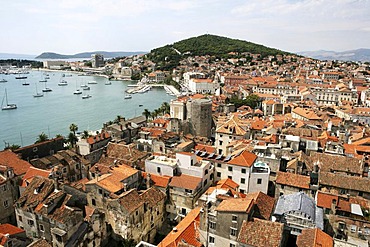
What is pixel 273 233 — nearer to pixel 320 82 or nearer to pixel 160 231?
pixel 160 231

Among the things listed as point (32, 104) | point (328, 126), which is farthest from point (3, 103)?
point (328, 126)

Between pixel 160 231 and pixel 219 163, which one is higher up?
pixel 219 163

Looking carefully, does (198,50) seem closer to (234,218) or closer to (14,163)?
(14,163)

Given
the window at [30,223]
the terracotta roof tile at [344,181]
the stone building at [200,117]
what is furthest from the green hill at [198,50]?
the window at [30,223]

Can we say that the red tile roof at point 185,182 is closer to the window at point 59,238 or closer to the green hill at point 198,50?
the window at point 59,238

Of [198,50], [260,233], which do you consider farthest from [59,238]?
[198,50]
